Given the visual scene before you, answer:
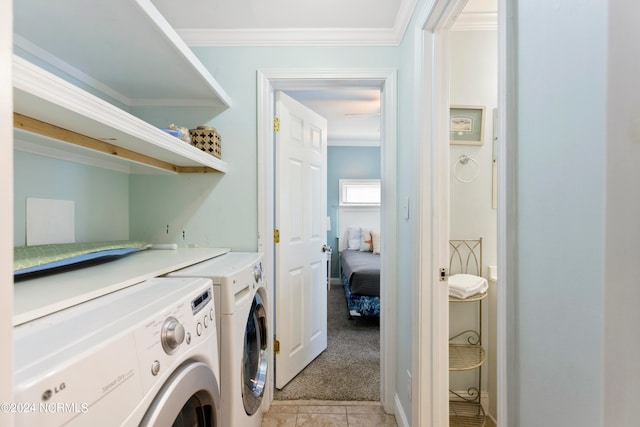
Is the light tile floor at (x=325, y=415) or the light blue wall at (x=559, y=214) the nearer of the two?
the light blue wall at (x=559, y=214)

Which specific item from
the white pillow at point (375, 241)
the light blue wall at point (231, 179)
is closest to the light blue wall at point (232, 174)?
the light blue wall at point (231, 179)

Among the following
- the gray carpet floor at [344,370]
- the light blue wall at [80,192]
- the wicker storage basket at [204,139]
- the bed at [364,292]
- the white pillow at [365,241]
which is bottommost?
the gray carpet floor at [344,370]

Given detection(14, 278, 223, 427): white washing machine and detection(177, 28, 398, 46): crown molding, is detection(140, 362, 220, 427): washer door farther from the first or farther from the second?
detection(177, 28, 398, 46): crown molding

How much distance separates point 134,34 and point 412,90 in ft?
4.17

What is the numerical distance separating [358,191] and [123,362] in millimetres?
4519

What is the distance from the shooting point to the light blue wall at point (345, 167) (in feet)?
15.8

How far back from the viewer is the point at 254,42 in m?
1.70

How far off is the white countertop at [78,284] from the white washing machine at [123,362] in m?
0.02

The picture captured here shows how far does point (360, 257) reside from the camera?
3.86m

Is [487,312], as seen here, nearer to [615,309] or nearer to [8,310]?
[615,309]

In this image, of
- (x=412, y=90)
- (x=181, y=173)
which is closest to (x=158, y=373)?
(x=181, y=173)

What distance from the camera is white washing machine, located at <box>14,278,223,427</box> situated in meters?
0.37

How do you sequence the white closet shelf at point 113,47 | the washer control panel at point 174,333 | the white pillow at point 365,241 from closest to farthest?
the washer control panel at point 174,333 → the white closet shelf at point 113,47 → the white pillow at point 365,241

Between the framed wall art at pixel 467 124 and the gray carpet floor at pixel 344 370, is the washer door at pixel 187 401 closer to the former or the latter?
the gray carpet floor at pixel 344 370
